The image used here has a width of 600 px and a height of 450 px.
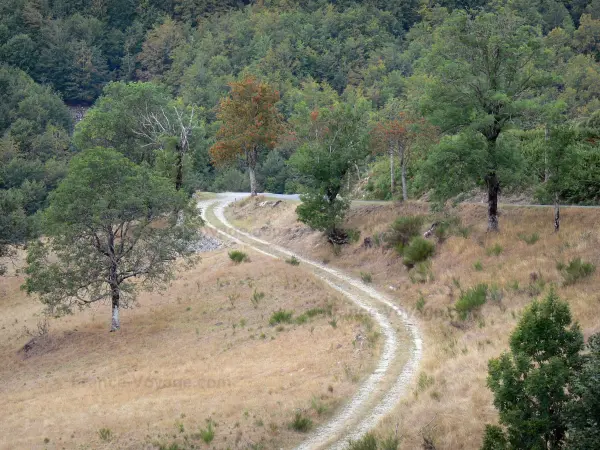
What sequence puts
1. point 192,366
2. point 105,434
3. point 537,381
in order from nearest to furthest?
point 537,381, point 105,434, point 192,366

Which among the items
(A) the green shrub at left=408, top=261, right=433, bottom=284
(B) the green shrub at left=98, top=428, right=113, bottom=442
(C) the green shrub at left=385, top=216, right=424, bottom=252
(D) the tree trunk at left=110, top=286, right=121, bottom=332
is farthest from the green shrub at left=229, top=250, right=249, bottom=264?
(B) the green shrub at left=98, top=428, right=113, bottom=442

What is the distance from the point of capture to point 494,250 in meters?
26.8

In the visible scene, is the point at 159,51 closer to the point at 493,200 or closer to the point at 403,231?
the point at 403,231

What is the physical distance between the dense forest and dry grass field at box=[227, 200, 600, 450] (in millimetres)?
1731

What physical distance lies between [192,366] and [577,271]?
13.3 metres

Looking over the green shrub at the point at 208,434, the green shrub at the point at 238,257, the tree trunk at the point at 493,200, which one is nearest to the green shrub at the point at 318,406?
the green shrub at the point at 208,434

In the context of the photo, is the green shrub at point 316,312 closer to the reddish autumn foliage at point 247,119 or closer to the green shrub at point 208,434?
the green shrub at point 208,434

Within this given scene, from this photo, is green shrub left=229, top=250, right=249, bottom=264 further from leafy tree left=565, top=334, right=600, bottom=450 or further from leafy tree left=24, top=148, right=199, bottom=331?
leafy tree left=565, top=334, right=600, bottom=450

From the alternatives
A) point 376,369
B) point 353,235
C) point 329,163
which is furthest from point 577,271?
point 329,163

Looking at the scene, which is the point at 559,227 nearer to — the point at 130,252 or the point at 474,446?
the point at 474,446

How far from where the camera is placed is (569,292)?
2048 cm

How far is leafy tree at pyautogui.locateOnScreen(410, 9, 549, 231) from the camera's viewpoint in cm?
2764

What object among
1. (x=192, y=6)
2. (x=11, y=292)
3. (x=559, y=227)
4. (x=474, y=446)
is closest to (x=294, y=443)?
(x=474, y=446)

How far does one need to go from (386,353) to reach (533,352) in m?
8.80
